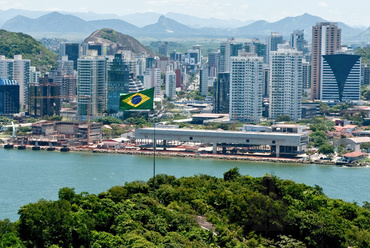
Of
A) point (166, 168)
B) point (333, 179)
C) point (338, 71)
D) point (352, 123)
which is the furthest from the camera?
point (338, 71)

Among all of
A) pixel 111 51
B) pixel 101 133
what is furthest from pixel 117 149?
pixel 111 51

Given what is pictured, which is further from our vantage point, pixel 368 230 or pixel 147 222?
pixel 368 230

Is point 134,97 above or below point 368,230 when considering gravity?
above

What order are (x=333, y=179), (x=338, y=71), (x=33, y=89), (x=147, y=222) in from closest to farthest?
(x=147, y=222)
(x=333, y=179)
(x=33, y=89)
(x=338, y=71)

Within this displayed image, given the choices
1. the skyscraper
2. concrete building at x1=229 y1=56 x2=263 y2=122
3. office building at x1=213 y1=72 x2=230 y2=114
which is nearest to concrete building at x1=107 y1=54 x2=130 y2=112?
office building at x1=213 y1=72 x2=230 y2=114

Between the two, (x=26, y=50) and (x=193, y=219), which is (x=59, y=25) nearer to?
(x=26, y=50)

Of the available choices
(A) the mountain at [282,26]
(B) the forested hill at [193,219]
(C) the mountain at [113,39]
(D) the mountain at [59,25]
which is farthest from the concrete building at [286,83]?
(A) the mountain at [282,26]

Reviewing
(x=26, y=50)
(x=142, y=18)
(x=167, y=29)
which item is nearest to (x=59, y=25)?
(x=167, y=29)

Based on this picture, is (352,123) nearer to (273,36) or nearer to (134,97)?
(134,97)
